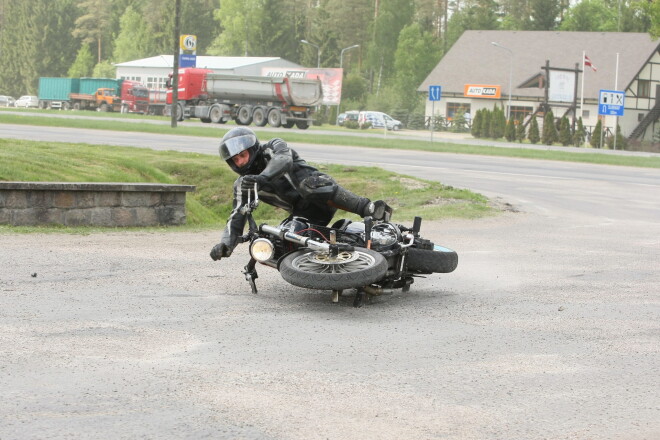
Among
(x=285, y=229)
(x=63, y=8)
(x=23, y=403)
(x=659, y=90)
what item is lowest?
(x=23, y=403)

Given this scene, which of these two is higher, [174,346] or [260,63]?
[260,63]

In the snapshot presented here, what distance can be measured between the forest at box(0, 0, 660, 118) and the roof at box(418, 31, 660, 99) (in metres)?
7.43

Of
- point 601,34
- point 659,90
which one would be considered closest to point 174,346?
point 659,90

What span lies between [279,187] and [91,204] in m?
5.23

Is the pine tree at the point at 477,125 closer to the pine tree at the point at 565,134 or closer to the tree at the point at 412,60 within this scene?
the pine tree at the point at 565,134

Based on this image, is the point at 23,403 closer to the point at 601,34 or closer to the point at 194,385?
the point at 194,385

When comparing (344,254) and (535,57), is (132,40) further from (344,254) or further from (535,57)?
(344,254)

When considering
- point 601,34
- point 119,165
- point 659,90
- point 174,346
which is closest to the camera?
point 174,346

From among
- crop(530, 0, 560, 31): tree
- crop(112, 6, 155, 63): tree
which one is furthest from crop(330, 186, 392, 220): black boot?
crop(112, 6, 155, 63): tree

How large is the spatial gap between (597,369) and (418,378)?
120 centimetres

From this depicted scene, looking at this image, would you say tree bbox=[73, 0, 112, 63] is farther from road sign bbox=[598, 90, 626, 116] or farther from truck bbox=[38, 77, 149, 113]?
road sign bbox=[598, 90, 626, 116]

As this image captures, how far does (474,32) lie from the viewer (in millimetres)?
91500

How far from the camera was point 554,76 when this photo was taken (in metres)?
68.6

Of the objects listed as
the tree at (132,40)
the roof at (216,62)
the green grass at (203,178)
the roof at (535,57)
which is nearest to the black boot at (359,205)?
the green grass at (203,178)
